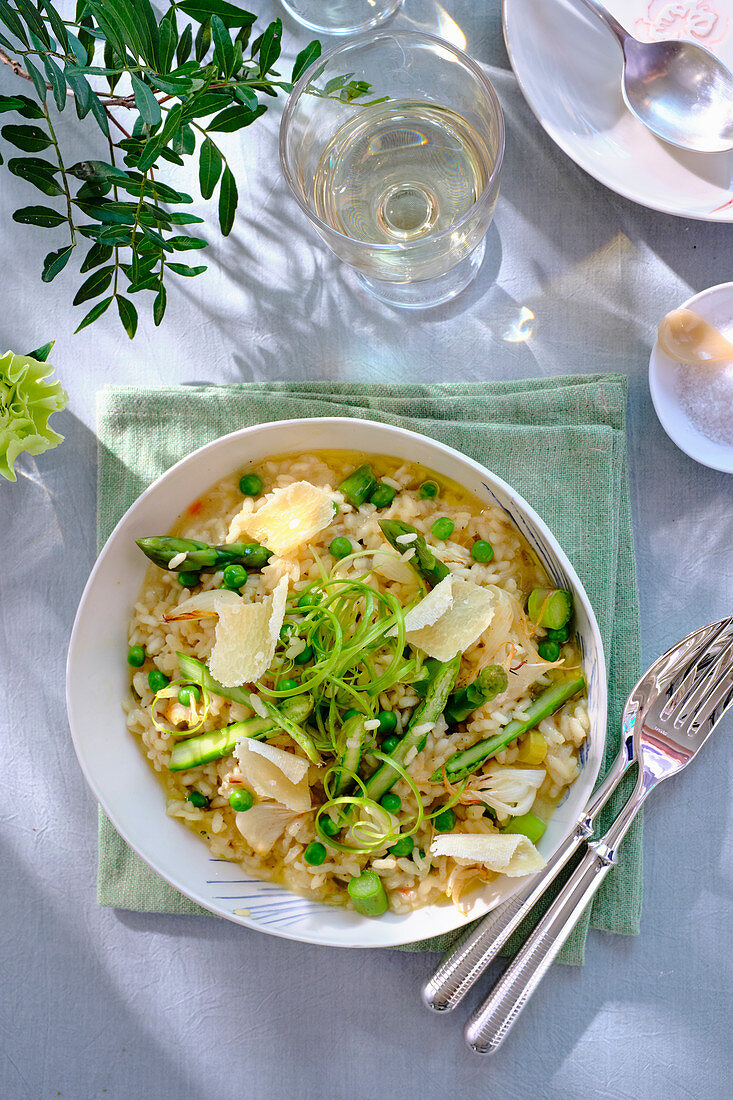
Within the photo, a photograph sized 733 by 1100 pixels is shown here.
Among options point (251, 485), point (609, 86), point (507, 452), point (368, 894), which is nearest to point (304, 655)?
point (251, 485)

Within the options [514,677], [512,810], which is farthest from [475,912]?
[514,677]

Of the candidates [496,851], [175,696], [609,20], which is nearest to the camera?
[496,851]

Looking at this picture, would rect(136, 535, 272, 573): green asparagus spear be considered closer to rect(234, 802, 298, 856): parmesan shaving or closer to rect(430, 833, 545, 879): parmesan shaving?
rect(234, 802, 298, 856): parmesan shaving

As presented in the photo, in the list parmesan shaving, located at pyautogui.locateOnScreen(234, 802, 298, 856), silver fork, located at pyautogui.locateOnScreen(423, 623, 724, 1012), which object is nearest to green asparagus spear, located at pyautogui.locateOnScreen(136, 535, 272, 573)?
parmesan shaving, located at pyautogui.locateOnScreen(234, 802, 298, 856)

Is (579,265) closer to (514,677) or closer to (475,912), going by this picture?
(514,677)

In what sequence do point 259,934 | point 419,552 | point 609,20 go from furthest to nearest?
point 259,934 → point 609,20 → point 419,552

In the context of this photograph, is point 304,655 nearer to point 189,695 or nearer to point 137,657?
point 189,695
